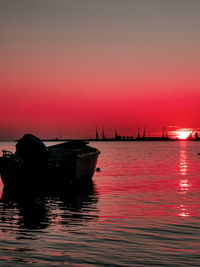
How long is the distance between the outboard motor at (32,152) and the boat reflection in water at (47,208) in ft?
7.66

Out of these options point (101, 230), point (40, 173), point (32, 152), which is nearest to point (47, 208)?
point (101, 230)

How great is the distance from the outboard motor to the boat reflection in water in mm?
2335

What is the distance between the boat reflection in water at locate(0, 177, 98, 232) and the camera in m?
16.7

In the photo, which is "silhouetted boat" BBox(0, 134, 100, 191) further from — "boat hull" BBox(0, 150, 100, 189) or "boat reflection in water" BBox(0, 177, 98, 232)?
"boat reflection in water" BBox(0, 177, 98, 232)

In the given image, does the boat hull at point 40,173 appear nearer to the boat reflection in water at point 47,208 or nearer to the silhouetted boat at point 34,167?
the silhouetted boat at point 34,167

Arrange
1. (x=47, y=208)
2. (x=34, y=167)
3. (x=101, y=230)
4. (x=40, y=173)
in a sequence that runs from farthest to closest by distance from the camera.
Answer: (x=40, y=173)
(x=34, y=167)
(x=47, y=208)
(x=101, y=230)

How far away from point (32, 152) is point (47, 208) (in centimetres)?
910

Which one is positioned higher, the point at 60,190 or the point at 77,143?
the point at 77,143

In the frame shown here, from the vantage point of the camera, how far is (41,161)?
97.5 ft

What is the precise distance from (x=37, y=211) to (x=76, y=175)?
11779 mm

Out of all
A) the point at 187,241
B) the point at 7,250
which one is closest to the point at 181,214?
the point at 187,241

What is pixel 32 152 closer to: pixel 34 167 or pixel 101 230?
pixel 34 167

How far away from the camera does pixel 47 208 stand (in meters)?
21.2

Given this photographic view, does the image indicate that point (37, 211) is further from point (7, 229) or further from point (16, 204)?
point (7, 229)
